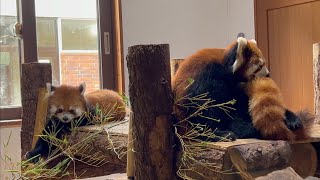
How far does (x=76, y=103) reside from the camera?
2.00 metres

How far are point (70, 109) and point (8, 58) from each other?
47.1 inches

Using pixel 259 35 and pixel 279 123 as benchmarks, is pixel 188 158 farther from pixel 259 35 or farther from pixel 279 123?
pixel 259 35

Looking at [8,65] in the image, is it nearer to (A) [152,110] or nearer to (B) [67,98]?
(B) [67,98]

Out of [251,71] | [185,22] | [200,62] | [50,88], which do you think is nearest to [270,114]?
[251,71]

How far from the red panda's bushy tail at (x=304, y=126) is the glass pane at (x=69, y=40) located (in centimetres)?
193

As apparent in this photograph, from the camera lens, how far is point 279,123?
4.10 ft

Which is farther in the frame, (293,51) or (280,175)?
(293,51)

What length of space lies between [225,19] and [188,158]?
2.62 meters

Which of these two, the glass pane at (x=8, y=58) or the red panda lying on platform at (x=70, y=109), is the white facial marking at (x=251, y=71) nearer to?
the red panda lying on platform at (x=70, y=109)

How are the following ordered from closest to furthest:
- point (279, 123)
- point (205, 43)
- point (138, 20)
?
1. point (279, 123)
2. point (138, 20)
3. point (205, 43)

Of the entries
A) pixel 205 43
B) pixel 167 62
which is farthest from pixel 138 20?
pixel 167 62

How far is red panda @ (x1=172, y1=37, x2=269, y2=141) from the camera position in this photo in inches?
51.9

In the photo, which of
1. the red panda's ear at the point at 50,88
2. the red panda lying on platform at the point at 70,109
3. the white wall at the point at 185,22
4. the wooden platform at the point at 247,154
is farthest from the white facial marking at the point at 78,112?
the white wall at the point at 185,22

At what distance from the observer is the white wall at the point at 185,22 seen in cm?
332
